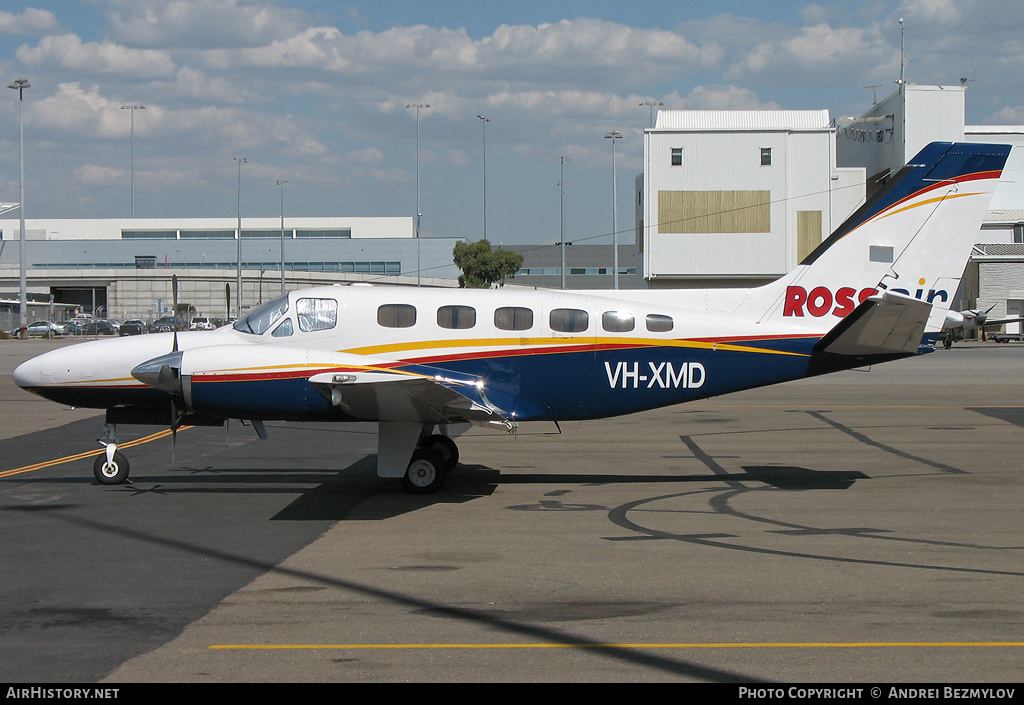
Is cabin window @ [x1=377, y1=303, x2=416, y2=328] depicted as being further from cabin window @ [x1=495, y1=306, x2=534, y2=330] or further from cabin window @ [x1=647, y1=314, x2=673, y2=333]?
cabin window @ [x1=647, y1=314, x2=673, y2=333]

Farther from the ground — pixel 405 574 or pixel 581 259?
pixel 581 259

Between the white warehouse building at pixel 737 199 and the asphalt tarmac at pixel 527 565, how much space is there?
158ft

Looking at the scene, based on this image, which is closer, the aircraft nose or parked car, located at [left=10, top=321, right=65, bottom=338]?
the aircraft nose

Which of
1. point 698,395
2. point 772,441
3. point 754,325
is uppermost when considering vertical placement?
point 754,325

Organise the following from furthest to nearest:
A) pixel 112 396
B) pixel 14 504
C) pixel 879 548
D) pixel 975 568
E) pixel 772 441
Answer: pixel 772 441 < pixel 112 396 < pixel 14 504 < pixel 879 548 < pixel 975 568

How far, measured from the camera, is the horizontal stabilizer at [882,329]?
39.7 ft

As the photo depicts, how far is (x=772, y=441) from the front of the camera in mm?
17844

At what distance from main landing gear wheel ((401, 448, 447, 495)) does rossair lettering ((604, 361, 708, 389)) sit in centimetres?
269

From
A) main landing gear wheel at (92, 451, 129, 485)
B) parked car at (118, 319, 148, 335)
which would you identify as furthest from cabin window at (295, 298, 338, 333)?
parked car at (118, 319, 148, 335)

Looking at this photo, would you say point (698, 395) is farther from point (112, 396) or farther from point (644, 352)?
point (112, 396)

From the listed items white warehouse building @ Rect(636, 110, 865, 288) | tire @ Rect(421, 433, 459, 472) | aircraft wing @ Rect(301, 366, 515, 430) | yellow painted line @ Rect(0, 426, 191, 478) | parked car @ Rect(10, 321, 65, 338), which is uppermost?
white warehouse building @ Rect(636, 110, 865, 288)

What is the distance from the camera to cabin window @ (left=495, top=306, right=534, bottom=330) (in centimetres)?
1302

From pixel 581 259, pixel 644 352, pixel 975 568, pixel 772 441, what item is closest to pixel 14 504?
pixel 644 352
